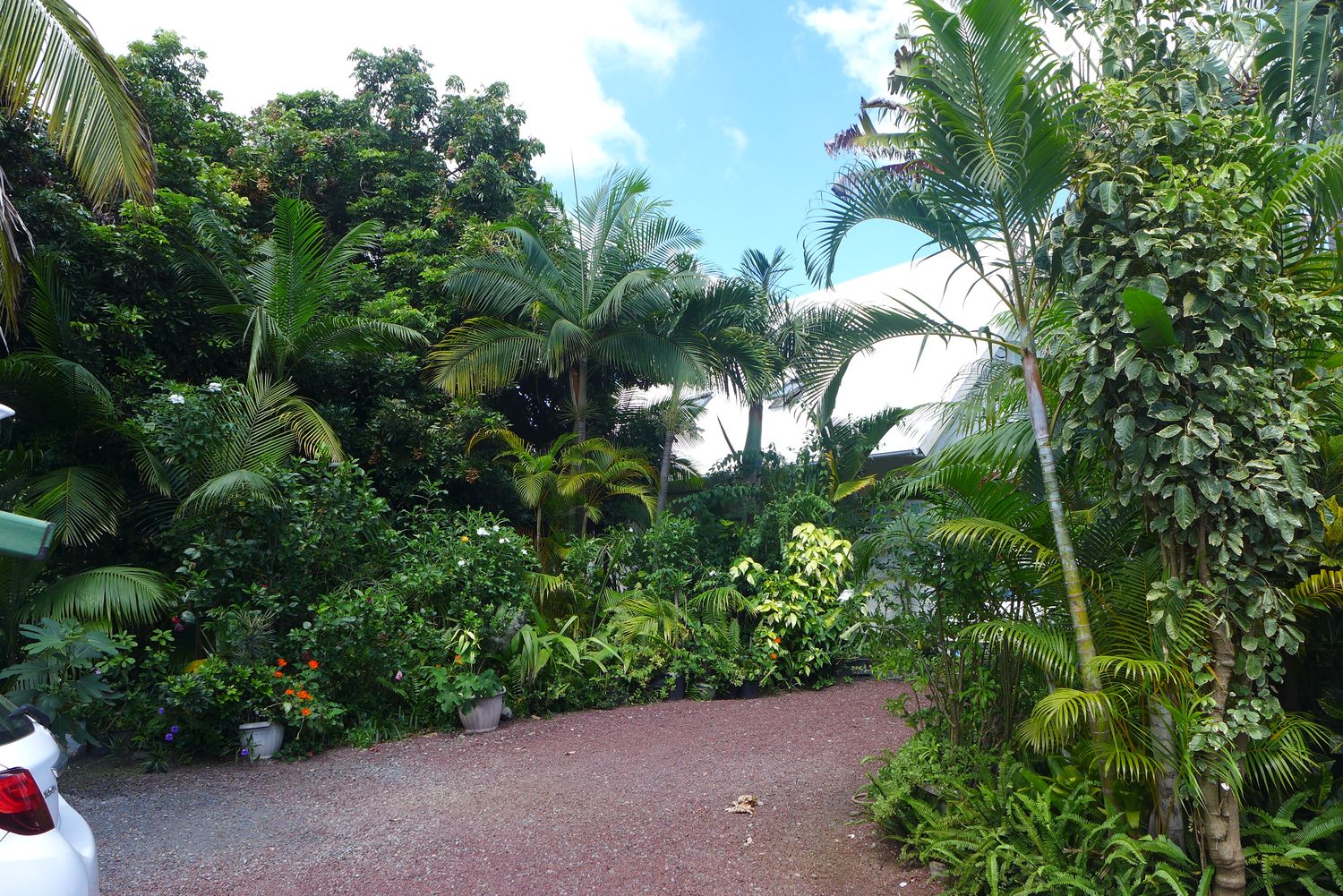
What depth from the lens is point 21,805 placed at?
A: 2785mm

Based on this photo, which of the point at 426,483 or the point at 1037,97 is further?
the point at 426,483

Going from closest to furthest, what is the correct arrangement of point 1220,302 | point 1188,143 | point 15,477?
point 1220,302 → point 1188,143 → point 15,477

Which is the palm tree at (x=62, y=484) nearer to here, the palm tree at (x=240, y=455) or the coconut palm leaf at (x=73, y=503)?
the coconut palm leaf at (x=73, y=503)

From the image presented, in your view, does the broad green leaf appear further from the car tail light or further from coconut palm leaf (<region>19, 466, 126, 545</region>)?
coconut palm leaf (<region>19, 466, 126, 545</region>)

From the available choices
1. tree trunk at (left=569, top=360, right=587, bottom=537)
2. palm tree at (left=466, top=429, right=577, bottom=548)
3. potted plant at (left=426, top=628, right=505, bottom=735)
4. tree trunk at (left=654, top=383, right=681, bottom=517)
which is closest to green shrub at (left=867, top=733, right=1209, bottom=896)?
potted plant at (left=426, top=628, right=505, bottom=735)

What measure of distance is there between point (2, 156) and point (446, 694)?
742 centimetres

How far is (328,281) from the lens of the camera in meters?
10.5

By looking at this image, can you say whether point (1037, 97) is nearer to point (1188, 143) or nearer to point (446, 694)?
point (1188, 143)

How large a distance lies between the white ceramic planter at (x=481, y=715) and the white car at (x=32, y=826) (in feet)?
16.5

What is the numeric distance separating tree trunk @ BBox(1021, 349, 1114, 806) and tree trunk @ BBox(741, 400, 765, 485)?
9197mm

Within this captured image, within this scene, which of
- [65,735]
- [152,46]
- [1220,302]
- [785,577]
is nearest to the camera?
[1220,302]

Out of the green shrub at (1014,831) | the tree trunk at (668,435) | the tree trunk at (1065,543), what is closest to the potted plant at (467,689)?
the green shrub at (1014,831)

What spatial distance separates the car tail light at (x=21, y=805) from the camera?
2.75 m

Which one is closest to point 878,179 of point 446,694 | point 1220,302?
point 1220,302
